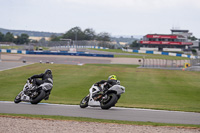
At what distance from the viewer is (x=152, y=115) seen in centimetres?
1248

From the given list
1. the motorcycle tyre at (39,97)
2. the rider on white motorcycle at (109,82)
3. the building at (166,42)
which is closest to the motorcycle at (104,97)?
the rider on white motorcycle at (109,82)

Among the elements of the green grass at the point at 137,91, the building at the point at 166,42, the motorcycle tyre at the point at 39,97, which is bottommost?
the green grass at the point at 137,91

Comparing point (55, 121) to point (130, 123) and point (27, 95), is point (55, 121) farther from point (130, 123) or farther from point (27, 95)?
point (27, 95)

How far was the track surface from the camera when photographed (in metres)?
11.7

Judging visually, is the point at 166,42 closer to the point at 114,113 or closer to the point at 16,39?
the point at 16,39

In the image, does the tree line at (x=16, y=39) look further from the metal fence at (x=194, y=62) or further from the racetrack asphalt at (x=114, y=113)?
the racetrack asphalt at (x=114, y=113)

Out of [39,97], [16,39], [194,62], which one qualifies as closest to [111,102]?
[39,97]

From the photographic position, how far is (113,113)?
41.3 ft

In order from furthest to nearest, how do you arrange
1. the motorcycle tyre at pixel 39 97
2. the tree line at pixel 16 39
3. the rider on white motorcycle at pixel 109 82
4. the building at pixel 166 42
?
1. the tree line at pixel 16 39
2. the building at pixel 166 42
3. the motorcycle tyre at pixel 39 97
4. the rider on white motorcycle at pixel 109 82

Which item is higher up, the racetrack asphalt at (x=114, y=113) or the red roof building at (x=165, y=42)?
the red roof building at (x=165, y=42)

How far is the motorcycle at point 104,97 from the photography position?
12906mm

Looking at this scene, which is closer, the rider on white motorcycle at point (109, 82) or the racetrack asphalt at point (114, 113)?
the racetrack asphalt at point (114, 113)

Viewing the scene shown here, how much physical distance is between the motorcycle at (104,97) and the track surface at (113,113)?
247mm

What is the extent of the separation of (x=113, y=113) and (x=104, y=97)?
0.98 m
